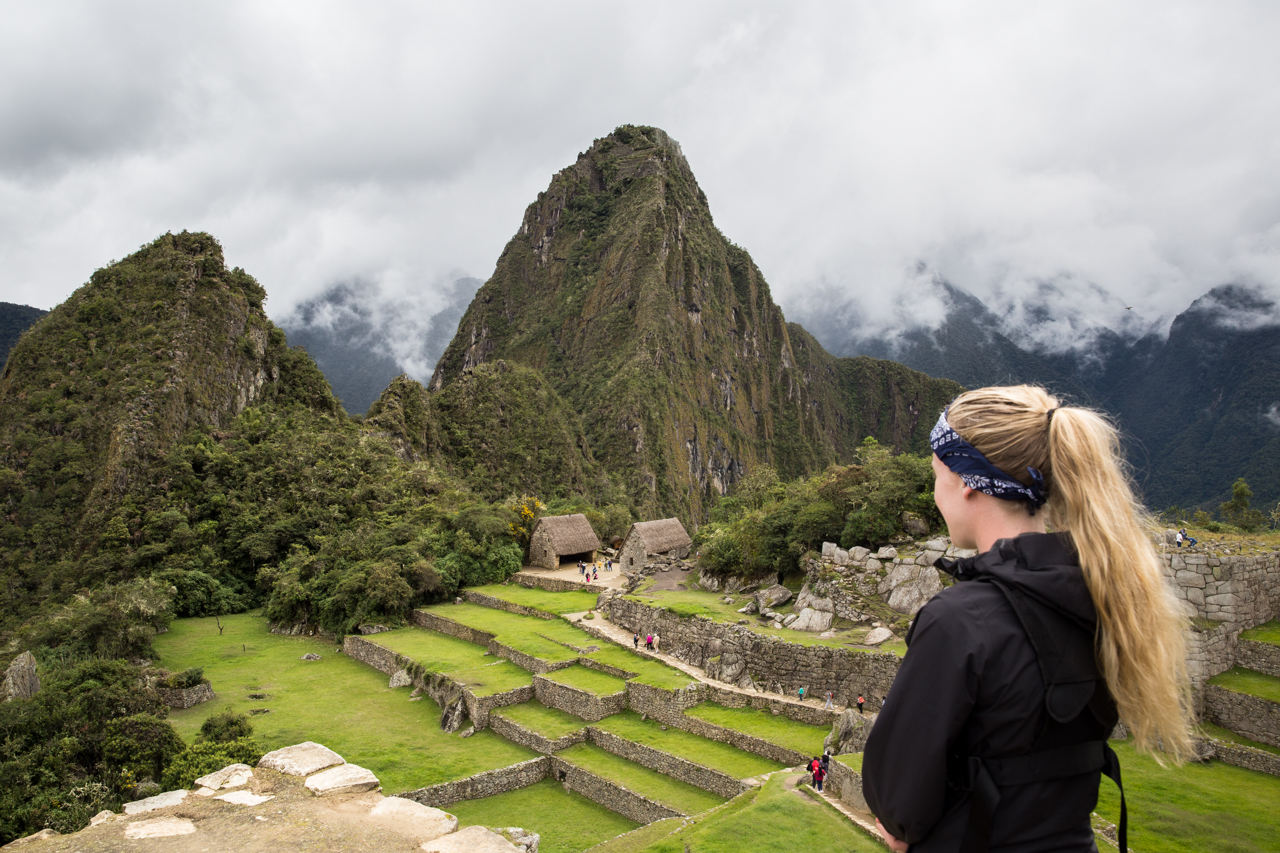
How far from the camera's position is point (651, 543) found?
101 feet

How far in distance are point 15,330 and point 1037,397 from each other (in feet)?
238

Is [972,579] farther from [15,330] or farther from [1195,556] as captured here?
[15,330]

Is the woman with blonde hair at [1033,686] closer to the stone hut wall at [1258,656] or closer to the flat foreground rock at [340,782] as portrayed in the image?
the flat foreground rock at [340,782]

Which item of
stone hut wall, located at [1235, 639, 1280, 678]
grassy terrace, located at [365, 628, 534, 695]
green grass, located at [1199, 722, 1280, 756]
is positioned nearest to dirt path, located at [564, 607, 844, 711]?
grassy terrace, located at [365, 628, 534, 695]

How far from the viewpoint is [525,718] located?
17188 mm

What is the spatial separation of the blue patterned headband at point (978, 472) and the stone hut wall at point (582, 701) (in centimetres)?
1600

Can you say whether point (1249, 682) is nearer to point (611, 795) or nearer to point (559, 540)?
point (611, 795)

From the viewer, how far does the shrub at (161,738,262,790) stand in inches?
538

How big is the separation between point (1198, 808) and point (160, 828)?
39.2 feet

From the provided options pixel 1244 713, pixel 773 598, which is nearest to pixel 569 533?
pixel 773 598

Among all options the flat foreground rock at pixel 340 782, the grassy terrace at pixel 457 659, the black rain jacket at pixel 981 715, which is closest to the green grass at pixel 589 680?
the grassy terrace at pixel 457 659

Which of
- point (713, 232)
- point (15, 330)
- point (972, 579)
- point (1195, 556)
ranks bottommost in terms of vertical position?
point (1195, 556)

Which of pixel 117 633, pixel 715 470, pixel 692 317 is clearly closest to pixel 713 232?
pixel 692 317

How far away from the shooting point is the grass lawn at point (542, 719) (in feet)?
53.6
